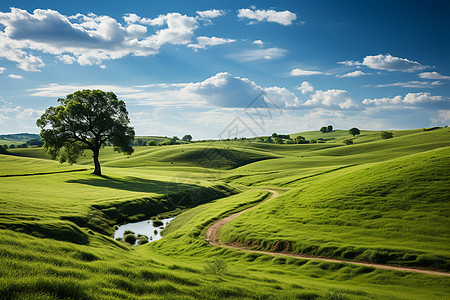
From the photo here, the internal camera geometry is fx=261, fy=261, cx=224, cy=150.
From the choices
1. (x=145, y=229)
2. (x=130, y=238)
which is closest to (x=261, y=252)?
(x=130, y=238)

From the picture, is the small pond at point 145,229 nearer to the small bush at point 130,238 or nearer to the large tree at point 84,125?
the small bush at point 130,238

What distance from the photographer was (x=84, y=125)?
6238cm

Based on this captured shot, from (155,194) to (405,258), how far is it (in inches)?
1657

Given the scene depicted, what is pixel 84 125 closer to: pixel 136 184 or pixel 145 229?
pixel 136 184

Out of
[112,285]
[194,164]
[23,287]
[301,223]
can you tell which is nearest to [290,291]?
[112,285]

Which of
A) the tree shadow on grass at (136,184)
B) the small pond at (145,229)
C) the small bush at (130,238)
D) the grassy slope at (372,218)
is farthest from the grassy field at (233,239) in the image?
the small bush at (130,238)

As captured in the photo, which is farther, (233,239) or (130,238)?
(130,238)

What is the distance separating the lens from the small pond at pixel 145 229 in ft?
116

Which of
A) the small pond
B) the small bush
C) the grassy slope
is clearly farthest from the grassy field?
the small bush

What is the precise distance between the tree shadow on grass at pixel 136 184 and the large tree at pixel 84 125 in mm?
7350

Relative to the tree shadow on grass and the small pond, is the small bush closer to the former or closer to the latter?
the small pond

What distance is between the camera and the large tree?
60406 millimetres

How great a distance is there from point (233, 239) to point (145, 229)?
15001 millimetres

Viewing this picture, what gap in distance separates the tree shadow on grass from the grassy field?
0.61m
